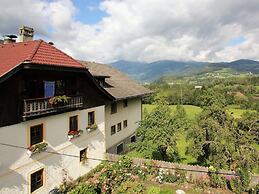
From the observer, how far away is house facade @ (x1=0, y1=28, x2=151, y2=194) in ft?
42.8

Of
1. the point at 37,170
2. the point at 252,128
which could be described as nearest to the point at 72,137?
the point at 37,170

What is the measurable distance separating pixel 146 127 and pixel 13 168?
11405 millimetres

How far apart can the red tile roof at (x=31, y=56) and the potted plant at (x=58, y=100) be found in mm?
1980

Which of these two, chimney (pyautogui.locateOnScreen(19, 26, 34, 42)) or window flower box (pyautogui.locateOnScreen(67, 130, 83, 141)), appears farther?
chimney (pyautogui.locateOnScreen(19, 26, 34, 42))

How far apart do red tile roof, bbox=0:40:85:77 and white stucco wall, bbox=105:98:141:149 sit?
8.69 metres

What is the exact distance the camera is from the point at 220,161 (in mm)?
18578

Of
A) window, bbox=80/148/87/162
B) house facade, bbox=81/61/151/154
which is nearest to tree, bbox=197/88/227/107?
house facade, bbox=81/61/151/154

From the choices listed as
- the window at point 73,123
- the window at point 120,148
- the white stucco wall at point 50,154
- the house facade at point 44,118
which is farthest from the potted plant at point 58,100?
the window at point 120,148

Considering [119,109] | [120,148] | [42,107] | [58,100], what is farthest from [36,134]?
[120,148]

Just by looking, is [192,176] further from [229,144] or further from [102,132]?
[102,132]

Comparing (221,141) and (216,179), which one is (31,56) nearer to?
(221,141)

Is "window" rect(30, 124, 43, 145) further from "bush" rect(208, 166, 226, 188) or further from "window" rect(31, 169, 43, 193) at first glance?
"bush" rect(208, 166, 226, 188)

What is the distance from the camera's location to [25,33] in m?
20.0

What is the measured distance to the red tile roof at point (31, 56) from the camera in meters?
13.8
